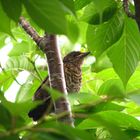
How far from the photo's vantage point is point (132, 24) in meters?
1.16

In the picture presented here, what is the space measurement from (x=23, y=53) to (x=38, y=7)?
1384 millimetres

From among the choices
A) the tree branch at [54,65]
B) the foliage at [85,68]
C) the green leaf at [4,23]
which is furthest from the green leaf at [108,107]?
the green leaf at [4,23]

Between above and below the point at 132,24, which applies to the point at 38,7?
above

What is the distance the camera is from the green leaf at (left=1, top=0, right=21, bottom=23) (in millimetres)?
720

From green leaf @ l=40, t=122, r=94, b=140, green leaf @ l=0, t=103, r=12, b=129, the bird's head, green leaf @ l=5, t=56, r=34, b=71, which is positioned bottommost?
the bird's head

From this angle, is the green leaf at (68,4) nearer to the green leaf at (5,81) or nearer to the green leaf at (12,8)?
the green leaf at (12,8)

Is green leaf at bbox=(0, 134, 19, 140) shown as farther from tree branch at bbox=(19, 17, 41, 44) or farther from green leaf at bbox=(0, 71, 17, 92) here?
green leaf at bbox=(0, 71, 17, 92)

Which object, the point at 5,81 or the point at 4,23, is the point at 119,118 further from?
the point at 5,81

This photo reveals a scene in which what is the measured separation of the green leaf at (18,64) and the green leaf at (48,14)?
1.31 metres

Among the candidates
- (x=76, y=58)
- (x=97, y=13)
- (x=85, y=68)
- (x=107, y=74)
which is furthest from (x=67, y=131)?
(x=76, y=58)

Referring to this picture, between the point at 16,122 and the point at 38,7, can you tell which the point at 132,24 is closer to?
Answer: the point at 38,7

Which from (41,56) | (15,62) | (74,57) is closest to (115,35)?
(41,56)

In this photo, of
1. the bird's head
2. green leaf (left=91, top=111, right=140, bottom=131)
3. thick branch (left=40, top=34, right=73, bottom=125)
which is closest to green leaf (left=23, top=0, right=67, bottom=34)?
green leaf (left=91, top=111, right=140, bottom=131)

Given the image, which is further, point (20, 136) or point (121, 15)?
point (121, 15)
